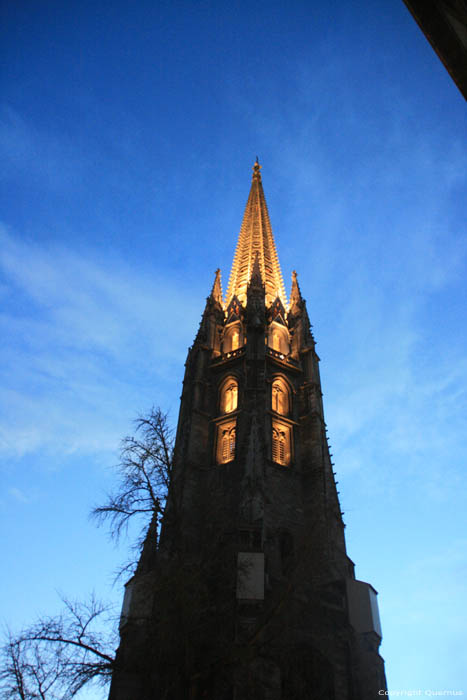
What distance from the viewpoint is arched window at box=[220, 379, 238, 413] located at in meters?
31.8

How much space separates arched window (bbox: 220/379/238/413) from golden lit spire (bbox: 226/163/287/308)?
9344 mm

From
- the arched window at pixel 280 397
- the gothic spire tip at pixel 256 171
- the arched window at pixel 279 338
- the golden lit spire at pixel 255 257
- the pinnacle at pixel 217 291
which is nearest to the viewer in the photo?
the arched window at pixel 280 397

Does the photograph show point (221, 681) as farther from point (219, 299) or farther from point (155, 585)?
point (219, 299)

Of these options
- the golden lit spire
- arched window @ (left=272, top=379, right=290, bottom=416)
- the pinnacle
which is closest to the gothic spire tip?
the golden lit spire

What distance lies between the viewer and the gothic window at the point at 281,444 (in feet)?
95.0

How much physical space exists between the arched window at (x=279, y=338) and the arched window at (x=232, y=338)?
204 cm

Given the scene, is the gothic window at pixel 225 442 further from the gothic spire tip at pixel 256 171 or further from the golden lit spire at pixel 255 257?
the gothic spire tip at pixel 256 171

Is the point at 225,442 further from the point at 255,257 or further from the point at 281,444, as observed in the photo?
the point at 255,257

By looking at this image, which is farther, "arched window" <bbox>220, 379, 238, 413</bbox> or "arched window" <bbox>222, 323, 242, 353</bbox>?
"arched window" <bbox>222, 323, 242, 353</bbox>

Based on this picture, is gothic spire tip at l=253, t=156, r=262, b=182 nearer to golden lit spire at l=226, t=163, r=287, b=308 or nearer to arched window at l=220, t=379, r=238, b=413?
golden lit spire at l=226, t=163, r=287, b=308

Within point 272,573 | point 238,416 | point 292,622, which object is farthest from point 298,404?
point 292,622

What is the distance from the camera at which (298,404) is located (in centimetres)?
3222

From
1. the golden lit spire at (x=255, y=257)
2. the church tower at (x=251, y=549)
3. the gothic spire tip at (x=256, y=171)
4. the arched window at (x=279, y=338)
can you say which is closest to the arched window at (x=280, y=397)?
the church tower at (x=251, y=549)

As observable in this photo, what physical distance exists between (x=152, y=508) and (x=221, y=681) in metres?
5.25
